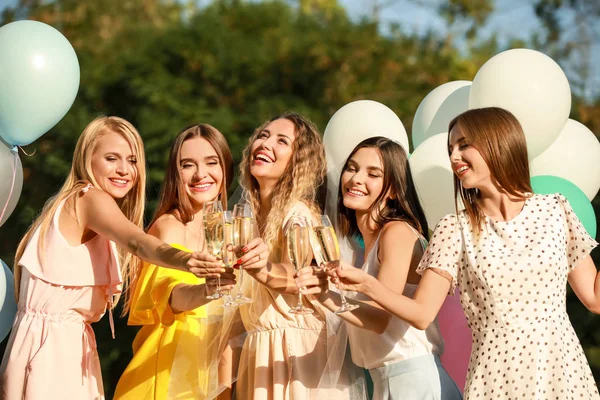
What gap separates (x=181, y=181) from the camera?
441cm

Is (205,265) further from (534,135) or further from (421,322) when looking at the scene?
(534,135)

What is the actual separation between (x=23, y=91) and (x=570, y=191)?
262cm

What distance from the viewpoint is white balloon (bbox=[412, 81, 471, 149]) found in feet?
16.0

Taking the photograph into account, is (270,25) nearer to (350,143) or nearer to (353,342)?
(350,143)

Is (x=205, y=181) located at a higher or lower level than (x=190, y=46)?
lower

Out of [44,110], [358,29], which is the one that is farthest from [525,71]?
[358,29]

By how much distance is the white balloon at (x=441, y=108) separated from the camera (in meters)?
4.89

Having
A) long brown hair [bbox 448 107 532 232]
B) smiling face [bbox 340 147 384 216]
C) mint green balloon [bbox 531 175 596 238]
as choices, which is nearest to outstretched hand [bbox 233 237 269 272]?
smiling face [bbox 340 147 384 216]

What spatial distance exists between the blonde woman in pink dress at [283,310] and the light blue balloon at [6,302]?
1.09 meters

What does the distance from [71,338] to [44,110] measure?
3.64ft

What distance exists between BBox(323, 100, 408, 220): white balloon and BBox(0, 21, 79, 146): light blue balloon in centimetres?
140

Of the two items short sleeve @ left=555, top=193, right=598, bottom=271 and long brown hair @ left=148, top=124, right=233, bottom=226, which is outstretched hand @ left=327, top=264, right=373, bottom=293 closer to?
short sleeve @ left=555, top=193, right=598, bottom=271

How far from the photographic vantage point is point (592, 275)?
363cm

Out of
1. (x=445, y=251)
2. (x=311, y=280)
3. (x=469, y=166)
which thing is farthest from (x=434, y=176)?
(x=311, y=280)
